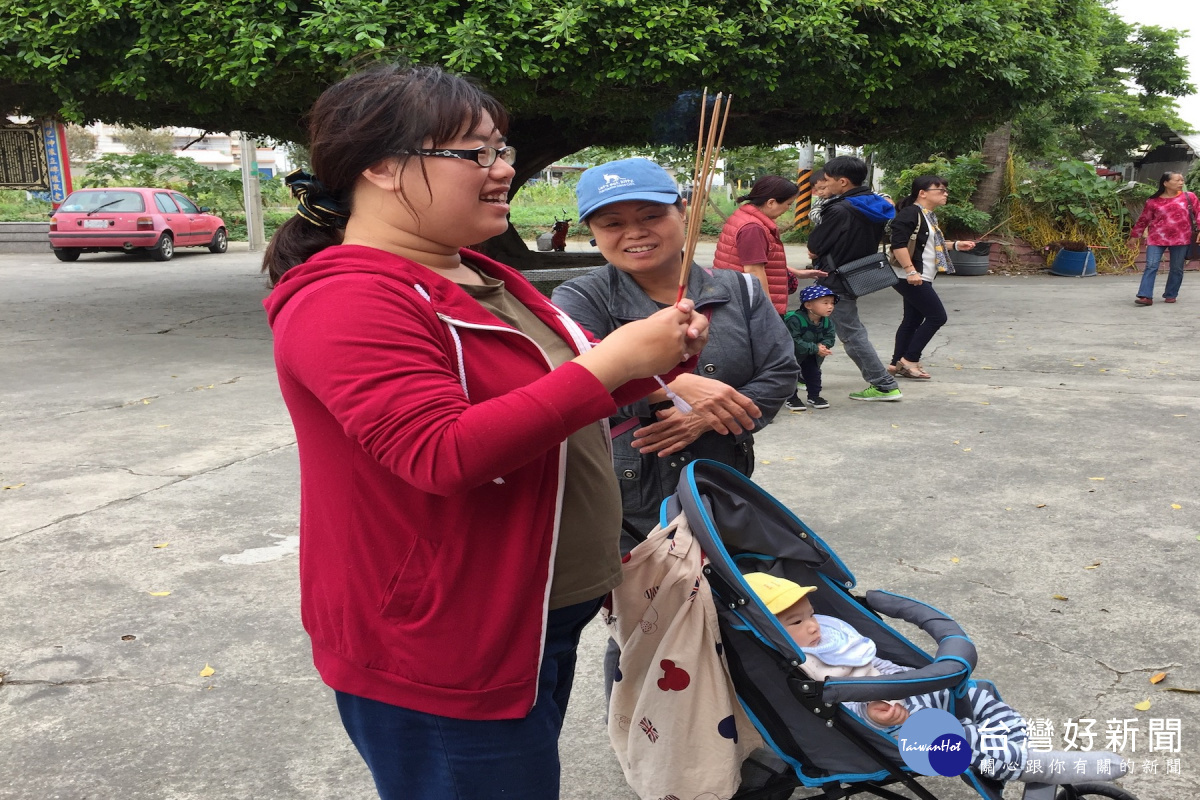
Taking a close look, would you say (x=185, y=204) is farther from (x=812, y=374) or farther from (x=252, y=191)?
(x=812, y=374)

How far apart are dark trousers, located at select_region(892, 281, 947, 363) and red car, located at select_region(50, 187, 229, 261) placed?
16434 millimetres

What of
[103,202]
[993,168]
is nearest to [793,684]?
[993,168]

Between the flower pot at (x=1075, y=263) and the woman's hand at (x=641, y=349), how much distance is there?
1688cm

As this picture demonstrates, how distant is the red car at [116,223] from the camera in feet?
63.2

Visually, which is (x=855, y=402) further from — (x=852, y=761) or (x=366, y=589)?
(x=366, y=589)

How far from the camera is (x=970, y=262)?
16828 millimetres

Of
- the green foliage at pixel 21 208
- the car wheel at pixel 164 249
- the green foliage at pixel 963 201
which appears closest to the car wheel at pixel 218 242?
the car wheel at pixel 164 249

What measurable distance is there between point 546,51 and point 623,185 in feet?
21.5

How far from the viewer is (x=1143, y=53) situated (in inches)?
1174

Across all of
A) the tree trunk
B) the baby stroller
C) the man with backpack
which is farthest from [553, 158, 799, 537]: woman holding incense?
the tree trunk

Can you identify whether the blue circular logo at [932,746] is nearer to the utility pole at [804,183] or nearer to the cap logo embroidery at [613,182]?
the cap logo embroidery at [613,182]

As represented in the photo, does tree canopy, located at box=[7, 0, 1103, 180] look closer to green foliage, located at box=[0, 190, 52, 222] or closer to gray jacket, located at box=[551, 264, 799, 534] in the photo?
gray jacket, located at box=[551, 264, 799, 534]

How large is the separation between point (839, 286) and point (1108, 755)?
5.33 m

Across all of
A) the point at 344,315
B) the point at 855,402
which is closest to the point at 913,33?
the point at 855,402
